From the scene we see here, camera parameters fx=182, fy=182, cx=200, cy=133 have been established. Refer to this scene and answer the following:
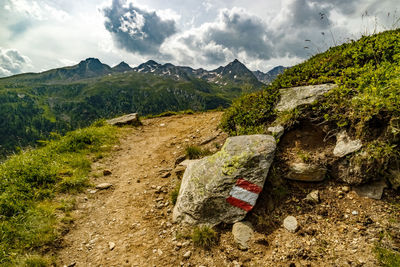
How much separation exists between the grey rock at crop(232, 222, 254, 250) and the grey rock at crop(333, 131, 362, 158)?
3.01 metres

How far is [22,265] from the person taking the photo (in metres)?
4.00

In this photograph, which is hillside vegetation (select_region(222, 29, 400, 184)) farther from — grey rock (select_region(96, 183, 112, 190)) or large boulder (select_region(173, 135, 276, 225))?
grey rock (select_region(96, 183, 112, 190))

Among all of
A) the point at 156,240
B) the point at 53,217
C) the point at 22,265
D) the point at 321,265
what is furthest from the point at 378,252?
the point at 53,217

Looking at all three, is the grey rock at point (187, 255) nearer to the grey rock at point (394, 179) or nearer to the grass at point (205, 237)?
the grass at point (205, 237)

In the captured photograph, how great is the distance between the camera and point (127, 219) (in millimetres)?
5680

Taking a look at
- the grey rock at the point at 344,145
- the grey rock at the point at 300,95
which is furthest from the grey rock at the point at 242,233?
the grey rock at the point at 300,95

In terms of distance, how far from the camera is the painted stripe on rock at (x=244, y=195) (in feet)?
15.6

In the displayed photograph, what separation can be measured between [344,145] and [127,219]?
6565 millimetres

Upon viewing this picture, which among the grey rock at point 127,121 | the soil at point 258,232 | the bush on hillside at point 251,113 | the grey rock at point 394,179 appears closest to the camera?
the soil at point 258,232

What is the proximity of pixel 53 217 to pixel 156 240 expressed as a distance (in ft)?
10.7

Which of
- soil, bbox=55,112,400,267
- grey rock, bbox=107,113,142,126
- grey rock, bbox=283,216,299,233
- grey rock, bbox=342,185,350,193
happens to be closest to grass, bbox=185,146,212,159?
soil, bbox=55,112,400,267

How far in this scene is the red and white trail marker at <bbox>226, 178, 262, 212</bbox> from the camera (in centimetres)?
475

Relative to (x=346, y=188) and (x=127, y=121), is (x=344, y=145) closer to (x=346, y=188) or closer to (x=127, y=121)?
(x=346, y=188)

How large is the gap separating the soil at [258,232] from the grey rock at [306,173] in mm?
170
